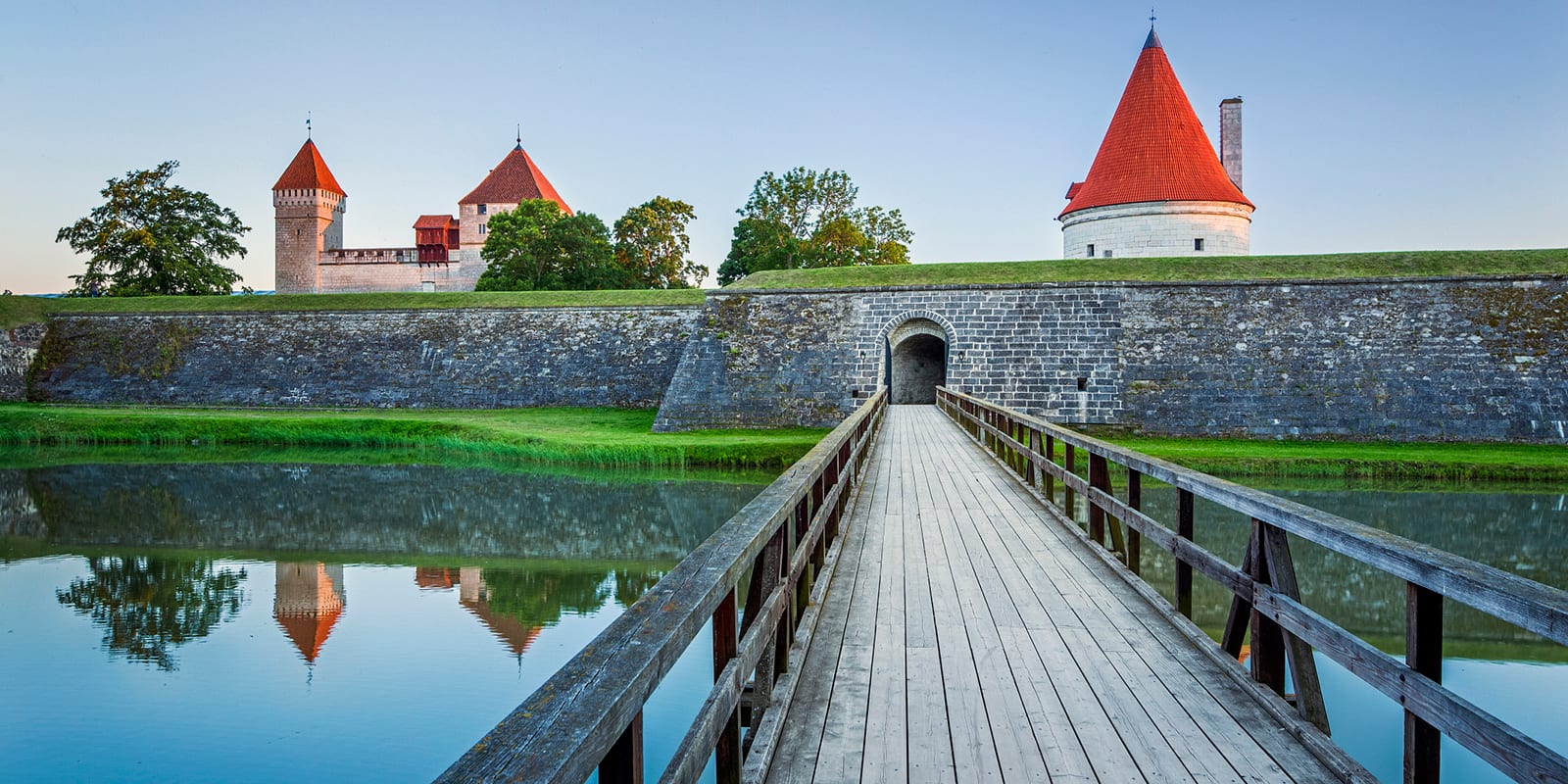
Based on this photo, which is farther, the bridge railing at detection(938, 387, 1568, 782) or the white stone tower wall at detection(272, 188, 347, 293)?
the white stone tower wall at detection(272, 188, 347, 293)

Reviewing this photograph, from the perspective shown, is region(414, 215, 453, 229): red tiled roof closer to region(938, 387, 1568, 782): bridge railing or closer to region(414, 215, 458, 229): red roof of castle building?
region(414, 215, 458, 229): red roof of castle building

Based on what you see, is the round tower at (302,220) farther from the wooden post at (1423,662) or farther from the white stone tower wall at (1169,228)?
the wooden post at (1423,662)

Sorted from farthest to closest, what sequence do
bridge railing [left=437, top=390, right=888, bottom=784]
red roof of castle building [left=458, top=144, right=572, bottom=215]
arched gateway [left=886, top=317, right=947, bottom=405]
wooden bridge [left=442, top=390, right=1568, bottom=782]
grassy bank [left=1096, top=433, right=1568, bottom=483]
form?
red roof of castle building [left=458, top=144, right=572, bottom=215], arched gateway [left=886, top=317, right=947, bottom=405], grassy bank [left=1096, top=433, right=1568, bottom=483], wooden bridge [left=442, top=390, right=1568, bottom=782], bridge railing [left=437, top=390, right=888, bottom=784]

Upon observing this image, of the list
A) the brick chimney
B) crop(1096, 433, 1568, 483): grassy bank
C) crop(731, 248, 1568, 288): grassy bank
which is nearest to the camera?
crop(1096, 433, 1568, 483): grassy bank

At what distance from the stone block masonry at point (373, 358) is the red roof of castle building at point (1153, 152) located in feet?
41.5

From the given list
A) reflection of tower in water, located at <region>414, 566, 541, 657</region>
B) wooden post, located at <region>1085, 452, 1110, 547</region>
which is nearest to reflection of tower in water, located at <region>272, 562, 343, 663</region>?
reflection of tower in water, located at <region>414, 566, 541, 657</region>

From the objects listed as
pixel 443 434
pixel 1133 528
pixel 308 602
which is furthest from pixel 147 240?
pixel 1133 528

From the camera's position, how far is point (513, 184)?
177ft

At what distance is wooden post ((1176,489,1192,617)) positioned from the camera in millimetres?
4460

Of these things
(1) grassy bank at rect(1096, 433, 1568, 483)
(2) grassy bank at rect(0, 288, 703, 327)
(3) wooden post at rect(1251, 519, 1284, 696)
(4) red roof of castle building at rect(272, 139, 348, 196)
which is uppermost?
(4) red roof of castle building at rect(272, 139, 348, 196)

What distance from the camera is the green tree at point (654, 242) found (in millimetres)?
42469

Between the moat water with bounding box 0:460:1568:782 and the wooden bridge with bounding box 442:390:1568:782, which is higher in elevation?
the wooden bridge with bounding box 442:390:1568:782

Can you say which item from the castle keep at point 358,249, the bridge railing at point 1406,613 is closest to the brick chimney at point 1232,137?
the bridge railing at point 1406,613

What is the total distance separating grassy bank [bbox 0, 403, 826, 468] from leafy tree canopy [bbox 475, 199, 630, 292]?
14453 mm
